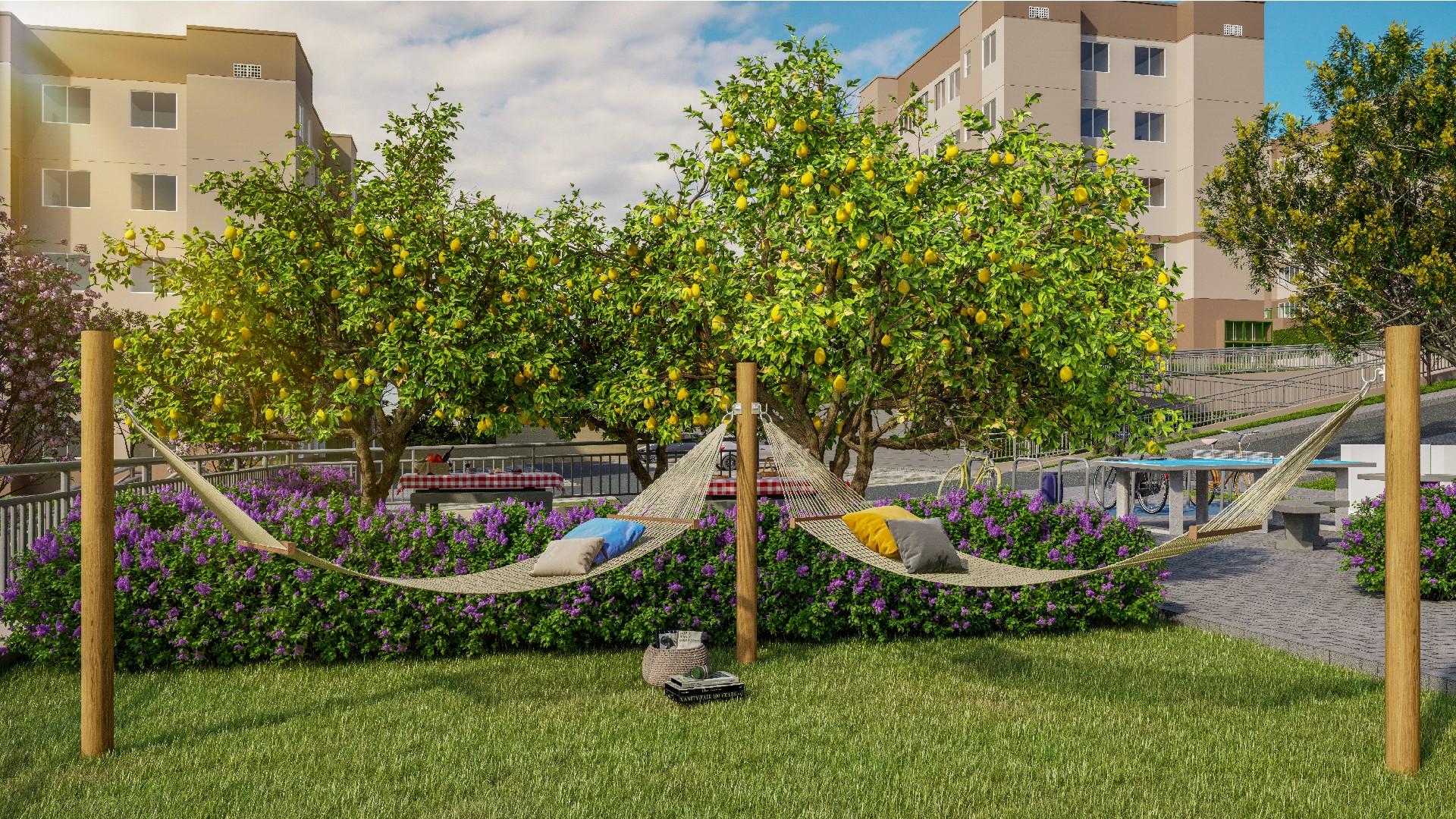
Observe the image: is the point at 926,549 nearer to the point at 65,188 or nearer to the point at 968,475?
the point at 968,475

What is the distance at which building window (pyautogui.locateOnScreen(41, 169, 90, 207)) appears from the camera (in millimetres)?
26297

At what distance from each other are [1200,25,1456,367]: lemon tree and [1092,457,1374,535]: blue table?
297 inches

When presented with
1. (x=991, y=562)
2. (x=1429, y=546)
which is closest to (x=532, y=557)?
(x=991, y=562)

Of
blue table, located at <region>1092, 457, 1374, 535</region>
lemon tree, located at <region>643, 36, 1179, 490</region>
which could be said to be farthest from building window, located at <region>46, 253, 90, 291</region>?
blue table, located at <region>1092, 457, 1374, 535</region>

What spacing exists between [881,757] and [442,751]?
1.91 metres

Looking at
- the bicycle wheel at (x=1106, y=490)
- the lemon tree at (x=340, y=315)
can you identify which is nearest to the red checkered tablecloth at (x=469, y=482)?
the lemon tree at (x=340, y=315)

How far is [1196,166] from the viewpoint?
114 ft

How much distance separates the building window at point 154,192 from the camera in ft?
88.6

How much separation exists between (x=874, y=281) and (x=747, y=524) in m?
2.28

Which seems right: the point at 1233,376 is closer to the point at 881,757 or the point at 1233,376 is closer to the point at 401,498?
the point at 401,498

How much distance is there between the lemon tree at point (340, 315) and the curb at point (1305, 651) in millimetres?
4993

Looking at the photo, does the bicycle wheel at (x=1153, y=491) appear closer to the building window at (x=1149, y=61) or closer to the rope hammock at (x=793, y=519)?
the rope hammock at (x=793, y=519)

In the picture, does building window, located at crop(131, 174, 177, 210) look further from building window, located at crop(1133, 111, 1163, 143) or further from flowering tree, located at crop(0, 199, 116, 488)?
building window, located at crop(1133, 111, 1163, 143)

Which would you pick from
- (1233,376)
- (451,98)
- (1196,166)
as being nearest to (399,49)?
(451,98)
